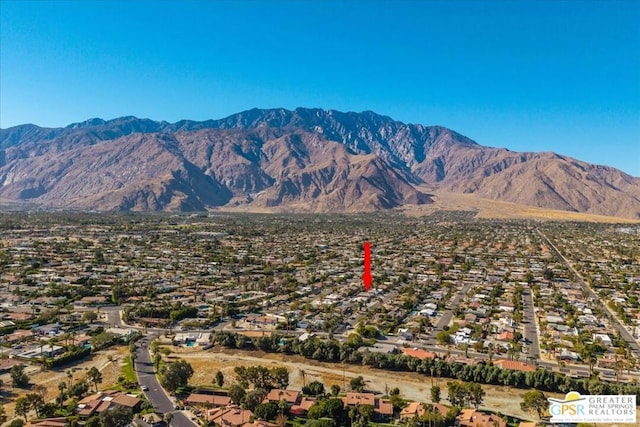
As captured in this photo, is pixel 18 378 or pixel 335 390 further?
pixel 18 378

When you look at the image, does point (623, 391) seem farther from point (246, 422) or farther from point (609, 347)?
point (246, 422)

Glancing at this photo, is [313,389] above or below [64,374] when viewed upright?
above

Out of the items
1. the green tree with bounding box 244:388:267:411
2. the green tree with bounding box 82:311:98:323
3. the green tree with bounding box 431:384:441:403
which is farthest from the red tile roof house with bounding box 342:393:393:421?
the green tree with bounding box 82:311:98:323

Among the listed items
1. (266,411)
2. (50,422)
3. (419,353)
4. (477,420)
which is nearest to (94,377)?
(50,422)

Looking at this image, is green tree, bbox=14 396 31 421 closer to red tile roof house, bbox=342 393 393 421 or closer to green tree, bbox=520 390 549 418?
red tile roof house, bbox=342 393 393 421

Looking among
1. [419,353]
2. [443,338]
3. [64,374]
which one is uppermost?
[443,338]

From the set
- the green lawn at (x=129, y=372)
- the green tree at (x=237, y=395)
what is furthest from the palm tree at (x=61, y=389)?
the green tree at (x=237, y=395)

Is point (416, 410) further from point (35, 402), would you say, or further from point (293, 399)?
point (35, 402)
